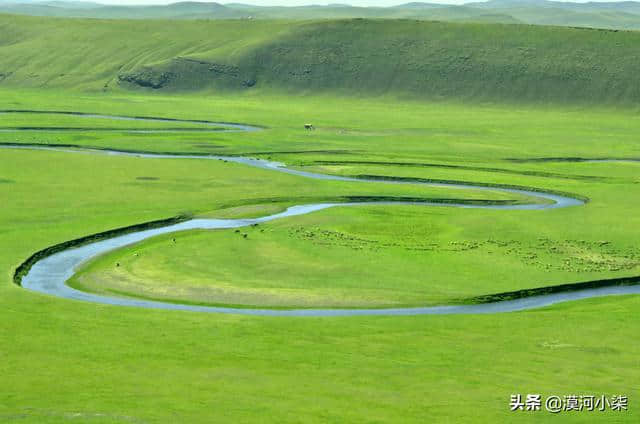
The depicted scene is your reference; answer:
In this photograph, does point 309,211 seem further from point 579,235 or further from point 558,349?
point 558,349

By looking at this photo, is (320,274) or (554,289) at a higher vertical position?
(320,274)

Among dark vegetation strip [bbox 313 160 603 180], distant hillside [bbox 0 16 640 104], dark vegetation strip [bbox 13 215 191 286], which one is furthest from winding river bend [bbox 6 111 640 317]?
distant hillside [bbox 0 16 640 104]

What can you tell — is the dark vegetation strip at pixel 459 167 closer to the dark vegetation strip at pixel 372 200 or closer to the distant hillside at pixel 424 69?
the dark vegetation strip at pixel 372 200

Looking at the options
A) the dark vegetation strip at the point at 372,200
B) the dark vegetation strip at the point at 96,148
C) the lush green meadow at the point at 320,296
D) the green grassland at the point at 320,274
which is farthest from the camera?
the dark vegetation strip at the point at 96,148

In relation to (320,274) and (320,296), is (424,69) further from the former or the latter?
(320,296)

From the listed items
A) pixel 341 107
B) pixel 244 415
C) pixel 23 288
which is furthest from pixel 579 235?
pixel 341 107

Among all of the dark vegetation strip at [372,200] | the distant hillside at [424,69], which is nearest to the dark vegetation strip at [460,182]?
the dark vegetation strip at [372,200]

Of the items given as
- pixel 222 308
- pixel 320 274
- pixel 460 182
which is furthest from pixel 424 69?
pixel 222 308

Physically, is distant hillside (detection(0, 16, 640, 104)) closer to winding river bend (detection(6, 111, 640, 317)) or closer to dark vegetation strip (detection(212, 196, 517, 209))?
dark vegetation strip (detection(212, 196, 517, 209))
